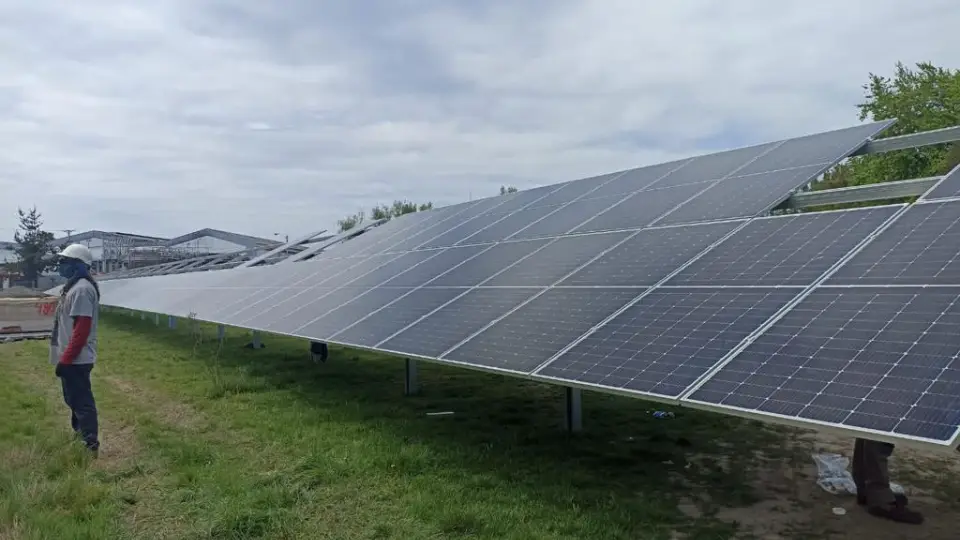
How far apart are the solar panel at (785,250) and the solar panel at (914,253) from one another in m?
0.24

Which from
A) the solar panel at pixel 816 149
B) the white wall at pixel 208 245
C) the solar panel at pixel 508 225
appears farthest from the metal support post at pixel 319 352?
the white wall at pixel 208 245

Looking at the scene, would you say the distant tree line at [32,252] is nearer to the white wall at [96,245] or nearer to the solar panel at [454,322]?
the white wall at [96,245]

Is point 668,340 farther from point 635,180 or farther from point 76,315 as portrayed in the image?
point 635,180

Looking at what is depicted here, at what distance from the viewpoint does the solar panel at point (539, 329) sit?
7309 mm

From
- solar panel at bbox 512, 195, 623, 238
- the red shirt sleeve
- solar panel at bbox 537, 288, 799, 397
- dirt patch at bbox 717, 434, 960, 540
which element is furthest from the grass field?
solar panel at bbox 512, 195, 623, 238

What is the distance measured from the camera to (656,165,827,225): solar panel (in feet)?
32.5

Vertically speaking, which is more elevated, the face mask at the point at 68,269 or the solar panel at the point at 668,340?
the face mask at the point at 68,269

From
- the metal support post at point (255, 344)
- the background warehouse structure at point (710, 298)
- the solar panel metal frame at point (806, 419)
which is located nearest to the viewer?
the solar panel metal frame at point (806, 419)

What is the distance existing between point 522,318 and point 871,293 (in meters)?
3.73

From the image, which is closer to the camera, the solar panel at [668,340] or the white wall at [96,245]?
the solar panel at [668,340]

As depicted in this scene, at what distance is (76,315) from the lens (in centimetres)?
838

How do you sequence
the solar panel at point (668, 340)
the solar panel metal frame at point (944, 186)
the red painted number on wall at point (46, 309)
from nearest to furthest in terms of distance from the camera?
the solar panel at point (668, 340), the solar panel metal frame at point (944, 186), the red painted number on wall at point (46, 309)

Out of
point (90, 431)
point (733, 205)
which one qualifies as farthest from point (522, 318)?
point (90, 431)

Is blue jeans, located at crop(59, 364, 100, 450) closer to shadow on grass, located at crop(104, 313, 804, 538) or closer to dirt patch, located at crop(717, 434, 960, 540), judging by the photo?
shadow on grass, located at crop(104, 313, 804, 538)
